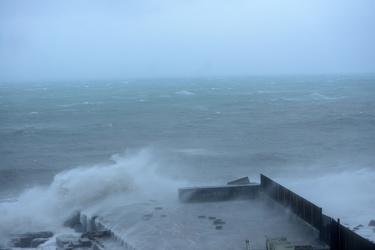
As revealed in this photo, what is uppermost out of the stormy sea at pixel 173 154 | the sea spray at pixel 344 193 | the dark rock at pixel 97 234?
the dark rock at pixel 97 234

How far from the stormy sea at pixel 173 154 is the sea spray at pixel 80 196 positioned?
0.17 ft

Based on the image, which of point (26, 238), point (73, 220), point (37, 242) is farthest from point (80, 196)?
point (37, 242)

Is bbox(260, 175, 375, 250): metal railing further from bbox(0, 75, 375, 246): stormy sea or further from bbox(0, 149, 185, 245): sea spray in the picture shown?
bbox(0, 149, 185, 245): sea spray

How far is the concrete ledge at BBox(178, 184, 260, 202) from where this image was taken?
20.2 meters

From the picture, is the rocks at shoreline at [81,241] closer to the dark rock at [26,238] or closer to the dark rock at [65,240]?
the dark rock at [65,240]

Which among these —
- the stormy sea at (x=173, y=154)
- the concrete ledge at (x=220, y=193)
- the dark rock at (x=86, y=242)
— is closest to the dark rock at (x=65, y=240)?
the dark rock at (x=86, y=242)

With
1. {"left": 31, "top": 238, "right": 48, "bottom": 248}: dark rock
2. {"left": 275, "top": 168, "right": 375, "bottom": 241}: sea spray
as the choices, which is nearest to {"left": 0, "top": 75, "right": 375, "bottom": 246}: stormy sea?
{"left": 275, "top": 168, "right": 375, "bottom": 241}: sea spray

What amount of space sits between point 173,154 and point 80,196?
676 inches

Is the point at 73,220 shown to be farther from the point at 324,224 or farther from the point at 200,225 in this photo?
the point at 324,224

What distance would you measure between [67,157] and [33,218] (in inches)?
733

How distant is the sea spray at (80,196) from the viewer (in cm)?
2066

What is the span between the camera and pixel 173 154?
128 feet

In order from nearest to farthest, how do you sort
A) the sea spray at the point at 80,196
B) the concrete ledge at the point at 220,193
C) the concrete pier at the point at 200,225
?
the concrete pier at the point at 200,225 < the concrete ledge at the point at 220,193 < the sea spray at the point at 80,196

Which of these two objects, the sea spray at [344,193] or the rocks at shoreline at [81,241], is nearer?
the rocks at shoreline at [81,241]
